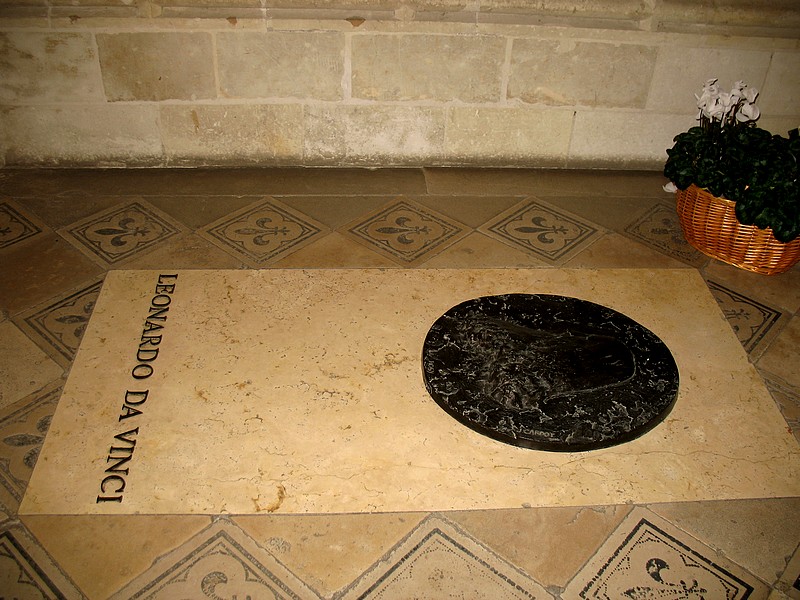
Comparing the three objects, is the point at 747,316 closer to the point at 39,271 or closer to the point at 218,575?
the point at 218,575

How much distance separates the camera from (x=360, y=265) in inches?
104

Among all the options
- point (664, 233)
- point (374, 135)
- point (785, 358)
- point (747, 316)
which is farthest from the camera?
point (374, 135)

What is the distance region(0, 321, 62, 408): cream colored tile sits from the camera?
2.01 meters

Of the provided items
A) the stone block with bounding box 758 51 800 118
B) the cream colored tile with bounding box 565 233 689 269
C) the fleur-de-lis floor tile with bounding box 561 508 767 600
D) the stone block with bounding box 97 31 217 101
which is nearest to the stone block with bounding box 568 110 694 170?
the stone block with bounding box 758 51 800 118

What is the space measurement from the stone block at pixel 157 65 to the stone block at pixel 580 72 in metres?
1.39

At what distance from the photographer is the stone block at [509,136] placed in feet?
10.7

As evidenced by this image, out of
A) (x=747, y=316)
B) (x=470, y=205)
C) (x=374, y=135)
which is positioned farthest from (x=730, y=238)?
(x=374, y=135)

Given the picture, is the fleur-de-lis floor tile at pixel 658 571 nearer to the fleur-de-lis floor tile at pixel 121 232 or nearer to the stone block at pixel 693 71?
the fleur-de-lis floor tile at pixel 121 232

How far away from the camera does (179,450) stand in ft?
6.02

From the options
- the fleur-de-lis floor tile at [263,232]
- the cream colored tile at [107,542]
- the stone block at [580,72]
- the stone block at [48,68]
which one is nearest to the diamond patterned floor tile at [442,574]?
the cream colored tile at [107,542]

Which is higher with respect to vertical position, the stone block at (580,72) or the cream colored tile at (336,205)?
the stone block at (580,72)

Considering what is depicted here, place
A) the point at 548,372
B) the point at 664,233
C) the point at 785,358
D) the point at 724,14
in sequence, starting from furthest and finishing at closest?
the point at 724,14 < the point at 664,233 < the point at 785,358 < the point at 548,372

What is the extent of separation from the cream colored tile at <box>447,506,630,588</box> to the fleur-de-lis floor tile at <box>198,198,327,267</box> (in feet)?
4.50

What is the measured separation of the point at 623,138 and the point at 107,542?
9.20ft
